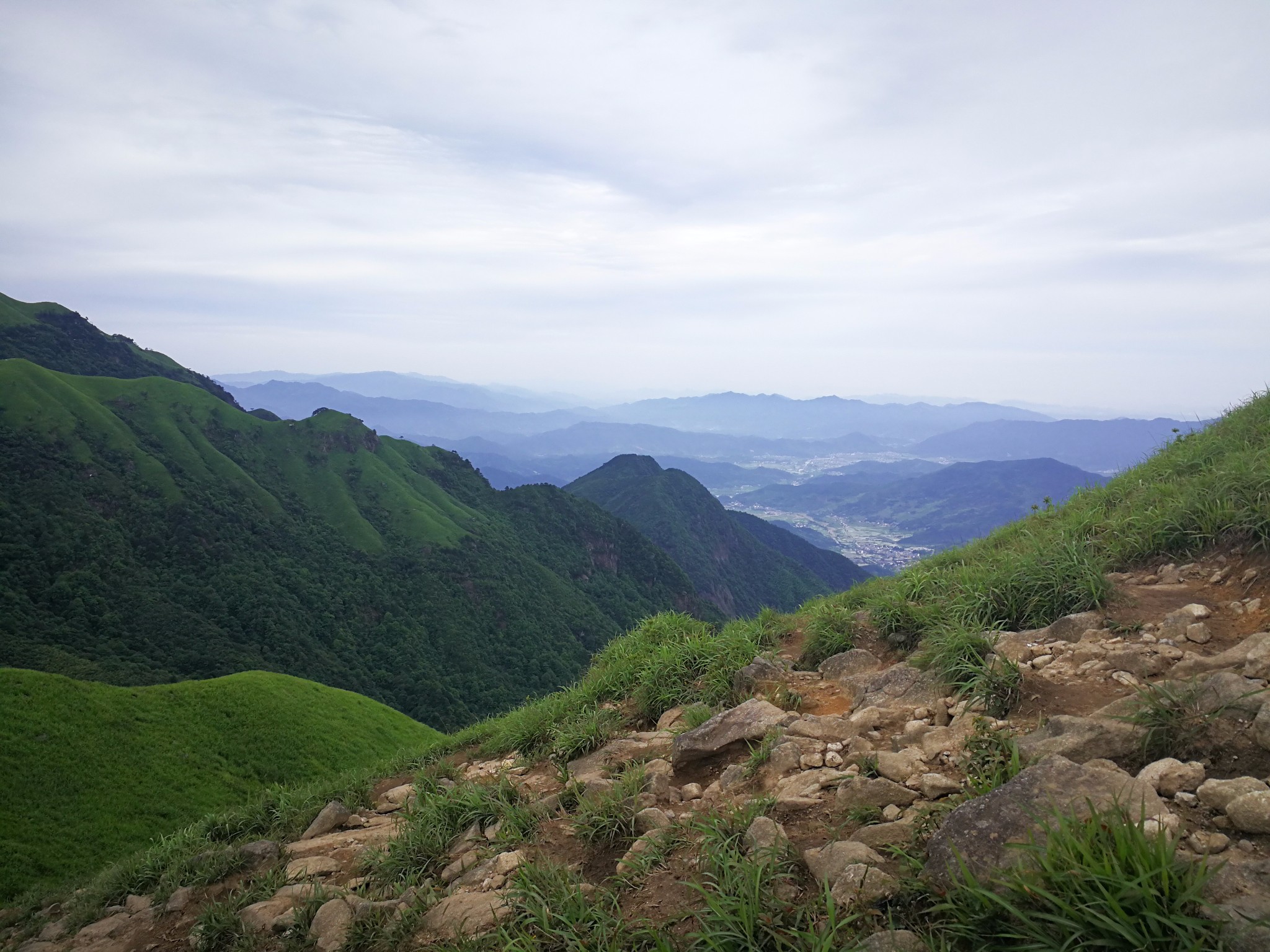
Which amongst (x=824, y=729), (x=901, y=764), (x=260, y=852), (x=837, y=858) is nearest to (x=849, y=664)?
(x=824, y=729)

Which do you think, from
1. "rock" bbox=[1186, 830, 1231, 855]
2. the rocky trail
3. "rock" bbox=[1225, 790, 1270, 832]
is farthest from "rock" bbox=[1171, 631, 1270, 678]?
"rock" bbox=[1186, 830, 1231, 855]

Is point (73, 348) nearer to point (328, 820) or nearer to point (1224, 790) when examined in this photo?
point (328, 820)

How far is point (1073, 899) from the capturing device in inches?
98.5

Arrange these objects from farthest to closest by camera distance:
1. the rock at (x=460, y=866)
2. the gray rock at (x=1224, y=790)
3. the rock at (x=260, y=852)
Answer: the rock at (x=260, y=852), the rock at (x=460, y=866), the gray rock at (x=1224, y=790)

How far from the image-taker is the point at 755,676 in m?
6.57

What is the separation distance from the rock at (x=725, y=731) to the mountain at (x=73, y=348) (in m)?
186

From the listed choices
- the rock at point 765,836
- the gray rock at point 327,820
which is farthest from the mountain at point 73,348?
the rock at point 765,836

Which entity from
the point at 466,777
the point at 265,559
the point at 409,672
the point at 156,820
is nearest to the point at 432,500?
the point at 265,559

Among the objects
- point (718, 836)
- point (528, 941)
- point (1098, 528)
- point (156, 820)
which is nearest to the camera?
point (528, 941)

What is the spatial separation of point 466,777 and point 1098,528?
7629 millimetres

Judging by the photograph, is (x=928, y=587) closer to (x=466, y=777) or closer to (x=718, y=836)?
(x=718, y=836)

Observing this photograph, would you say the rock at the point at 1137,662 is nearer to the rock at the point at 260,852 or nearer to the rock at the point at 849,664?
the rock at the point at 849,664

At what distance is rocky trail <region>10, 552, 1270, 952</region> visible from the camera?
9.96 feet

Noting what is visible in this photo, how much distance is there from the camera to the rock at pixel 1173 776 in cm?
307
